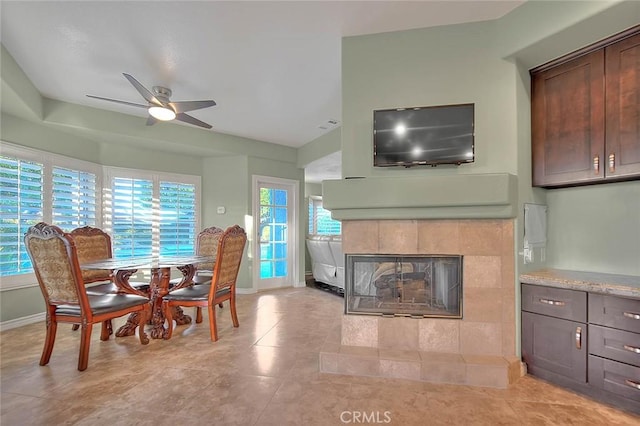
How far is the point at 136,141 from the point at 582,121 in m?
4.96

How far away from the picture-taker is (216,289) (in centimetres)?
305

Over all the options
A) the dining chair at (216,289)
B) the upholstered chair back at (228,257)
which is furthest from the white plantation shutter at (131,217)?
the upholstered chair back at (228,257)

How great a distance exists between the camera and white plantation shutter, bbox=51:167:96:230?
3723 mm

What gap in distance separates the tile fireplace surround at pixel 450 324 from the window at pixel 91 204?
358 cm

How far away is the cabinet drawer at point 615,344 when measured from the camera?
175cm

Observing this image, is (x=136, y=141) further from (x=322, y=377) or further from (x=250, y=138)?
(x=322, y=377)

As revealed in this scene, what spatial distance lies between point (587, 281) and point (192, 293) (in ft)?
10.8

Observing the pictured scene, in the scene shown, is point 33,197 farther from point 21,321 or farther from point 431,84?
point 431,84

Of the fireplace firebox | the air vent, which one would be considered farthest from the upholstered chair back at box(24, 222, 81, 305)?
the air vent

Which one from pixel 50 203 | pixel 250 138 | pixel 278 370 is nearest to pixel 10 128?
pixel 50 203

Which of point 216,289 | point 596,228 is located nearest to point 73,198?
point 216,289

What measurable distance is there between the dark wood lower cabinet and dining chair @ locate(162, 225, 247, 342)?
2653 mm

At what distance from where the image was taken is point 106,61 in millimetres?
2746

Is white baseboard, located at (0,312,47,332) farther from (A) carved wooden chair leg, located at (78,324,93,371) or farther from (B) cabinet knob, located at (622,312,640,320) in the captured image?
(B) cabinet knob, located at (622,312,640,320)
